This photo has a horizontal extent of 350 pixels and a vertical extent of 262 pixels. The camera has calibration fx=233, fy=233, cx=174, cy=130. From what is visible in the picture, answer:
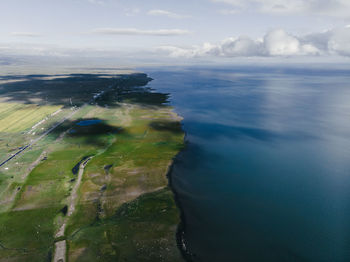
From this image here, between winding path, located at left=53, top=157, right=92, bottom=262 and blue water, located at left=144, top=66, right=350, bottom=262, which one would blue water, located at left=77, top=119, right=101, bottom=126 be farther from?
winding path, located at left=53, top=157, right=92, bottom=262

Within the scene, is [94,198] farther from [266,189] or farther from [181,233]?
[266,189]

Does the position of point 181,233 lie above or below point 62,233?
below

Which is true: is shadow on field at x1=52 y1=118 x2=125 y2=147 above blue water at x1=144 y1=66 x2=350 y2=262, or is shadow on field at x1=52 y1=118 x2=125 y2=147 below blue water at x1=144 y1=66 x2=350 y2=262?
above

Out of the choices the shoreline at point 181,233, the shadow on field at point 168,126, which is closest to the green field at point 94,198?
the shoreline at point 181,233

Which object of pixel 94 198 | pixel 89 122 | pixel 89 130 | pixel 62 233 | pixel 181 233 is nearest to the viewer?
pixel 62 233

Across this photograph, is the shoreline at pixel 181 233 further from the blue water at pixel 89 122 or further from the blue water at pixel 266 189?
the blue water at pixel 89 122

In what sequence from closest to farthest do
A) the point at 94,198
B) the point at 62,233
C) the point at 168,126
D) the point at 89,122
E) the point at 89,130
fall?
1. the point at 62,233
2. the point at 94,198
3. the point at 89,130
4. the point at 168,126
5. the point at 89,122

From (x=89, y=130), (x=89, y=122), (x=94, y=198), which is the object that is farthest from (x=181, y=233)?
(x=89, y=122)

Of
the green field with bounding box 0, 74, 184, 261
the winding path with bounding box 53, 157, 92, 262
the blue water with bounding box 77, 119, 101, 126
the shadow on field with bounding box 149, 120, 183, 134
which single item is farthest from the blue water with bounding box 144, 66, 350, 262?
the blue water with bounding box 77, 119, 101, 126
